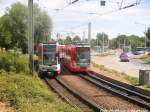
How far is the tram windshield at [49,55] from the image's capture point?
42.1 meters

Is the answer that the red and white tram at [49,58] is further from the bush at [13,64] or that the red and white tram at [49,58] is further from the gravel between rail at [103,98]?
Result: the bush at [13,64]

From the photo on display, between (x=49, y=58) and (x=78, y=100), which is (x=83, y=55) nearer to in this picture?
(x=49, y=58)

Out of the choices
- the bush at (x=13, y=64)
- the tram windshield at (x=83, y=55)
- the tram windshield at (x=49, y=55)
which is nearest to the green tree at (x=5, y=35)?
the tram windshield at (x=83, y=55)

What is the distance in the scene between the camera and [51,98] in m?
21.0

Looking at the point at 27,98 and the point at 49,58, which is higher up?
the point at 49,58

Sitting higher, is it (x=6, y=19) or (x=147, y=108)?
(x=6, y=19)

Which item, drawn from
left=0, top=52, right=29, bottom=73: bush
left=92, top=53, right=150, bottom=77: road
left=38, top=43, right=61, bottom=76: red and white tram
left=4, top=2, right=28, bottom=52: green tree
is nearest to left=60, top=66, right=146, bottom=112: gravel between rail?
left=38, top=43, right=61, bottom=76: red and white tram

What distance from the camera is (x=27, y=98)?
20.4 meters

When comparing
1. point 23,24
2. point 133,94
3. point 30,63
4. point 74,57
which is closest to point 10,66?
point 30,63

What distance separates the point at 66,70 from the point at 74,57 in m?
5.37

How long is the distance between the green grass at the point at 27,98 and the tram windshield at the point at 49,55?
15.2 meters

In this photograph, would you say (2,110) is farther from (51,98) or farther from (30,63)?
(30,63)

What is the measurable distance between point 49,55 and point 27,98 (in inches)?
861

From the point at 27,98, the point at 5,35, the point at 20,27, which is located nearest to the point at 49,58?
the point at 27,98
